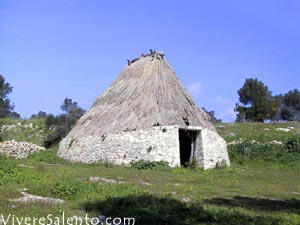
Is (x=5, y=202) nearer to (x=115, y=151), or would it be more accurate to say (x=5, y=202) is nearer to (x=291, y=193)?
(x=291, y=193)

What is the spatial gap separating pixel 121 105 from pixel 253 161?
9.43 meters

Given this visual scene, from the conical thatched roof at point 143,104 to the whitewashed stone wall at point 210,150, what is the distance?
0.66m

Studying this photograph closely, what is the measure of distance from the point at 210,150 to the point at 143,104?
453 centimetres

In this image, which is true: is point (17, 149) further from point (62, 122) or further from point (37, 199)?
point (37, 199)

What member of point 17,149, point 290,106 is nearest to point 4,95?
point 17,149

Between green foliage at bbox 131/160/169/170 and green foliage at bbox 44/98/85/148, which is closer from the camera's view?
green foliage at bbox 131/160/169/170

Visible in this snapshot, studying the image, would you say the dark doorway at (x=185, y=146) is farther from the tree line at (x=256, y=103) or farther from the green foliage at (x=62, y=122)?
the tree line at (x=256, y=103)

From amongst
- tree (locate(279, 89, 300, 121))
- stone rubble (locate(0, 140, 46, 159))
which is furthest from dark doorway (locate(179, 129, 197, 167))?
tree (locate(279, 89, 300, 121))

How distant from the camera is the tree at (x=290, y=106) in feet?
203

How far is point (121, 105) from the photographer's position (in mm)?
25484

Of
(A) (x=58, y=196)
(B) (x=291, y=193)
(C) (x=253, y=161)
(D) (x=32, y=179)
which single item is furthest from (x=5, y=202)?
(C) (x=253, y=161)

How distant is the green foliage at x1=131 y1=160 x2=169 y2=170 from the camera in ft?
71.7

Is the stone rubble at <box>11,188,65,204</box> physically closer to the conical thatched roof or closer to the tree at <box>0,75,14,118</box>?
the conical thatched roof

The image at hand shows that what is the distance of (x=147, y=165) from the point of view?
2217cm
